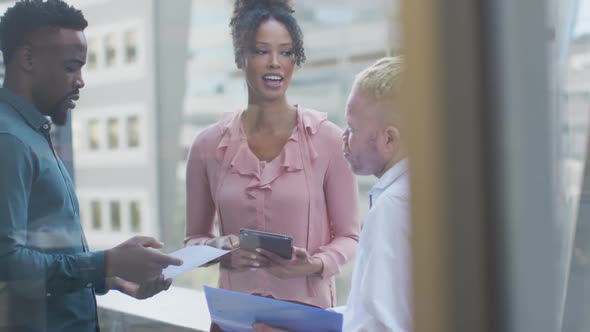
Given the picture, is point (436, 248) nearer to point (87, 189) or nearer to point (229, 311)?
point (229, 311)

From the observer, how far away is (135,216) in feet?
6.75

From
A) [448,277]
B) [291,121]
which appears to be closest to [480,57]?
[448,277]

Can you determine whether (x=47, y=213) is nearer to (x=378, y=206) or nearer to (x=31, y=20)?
(x=31, y=20)

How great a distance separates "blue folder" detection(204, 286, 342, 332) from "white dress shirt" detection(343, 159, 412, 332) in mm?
95

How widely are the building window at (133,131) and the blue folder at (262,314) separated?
17.2 inches

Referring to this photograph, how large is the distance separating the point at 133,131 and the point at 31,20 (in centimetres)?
41

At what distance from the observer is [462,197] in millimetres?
1139

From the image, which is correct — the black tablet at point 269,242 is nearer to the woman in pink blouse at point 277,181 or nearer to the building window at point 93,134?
the woman in pink blouse at point 277,181

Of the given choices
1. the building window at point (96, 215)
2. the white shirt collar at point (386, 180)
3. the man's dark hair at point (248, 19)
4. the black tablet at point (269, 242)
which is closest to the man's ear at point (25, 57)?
the building window at point (96, 215)

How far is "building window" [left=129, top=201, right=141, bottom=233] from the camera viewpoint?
2.06 meters

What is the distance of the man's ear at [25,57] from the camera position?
2.05m

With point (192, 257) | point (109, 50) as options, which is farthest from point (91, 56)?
point (192, 257)

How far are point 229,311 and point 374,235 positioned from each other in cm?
55

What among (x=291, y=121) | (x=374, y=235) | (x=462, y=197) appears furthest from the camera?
(x=291, y=121)
